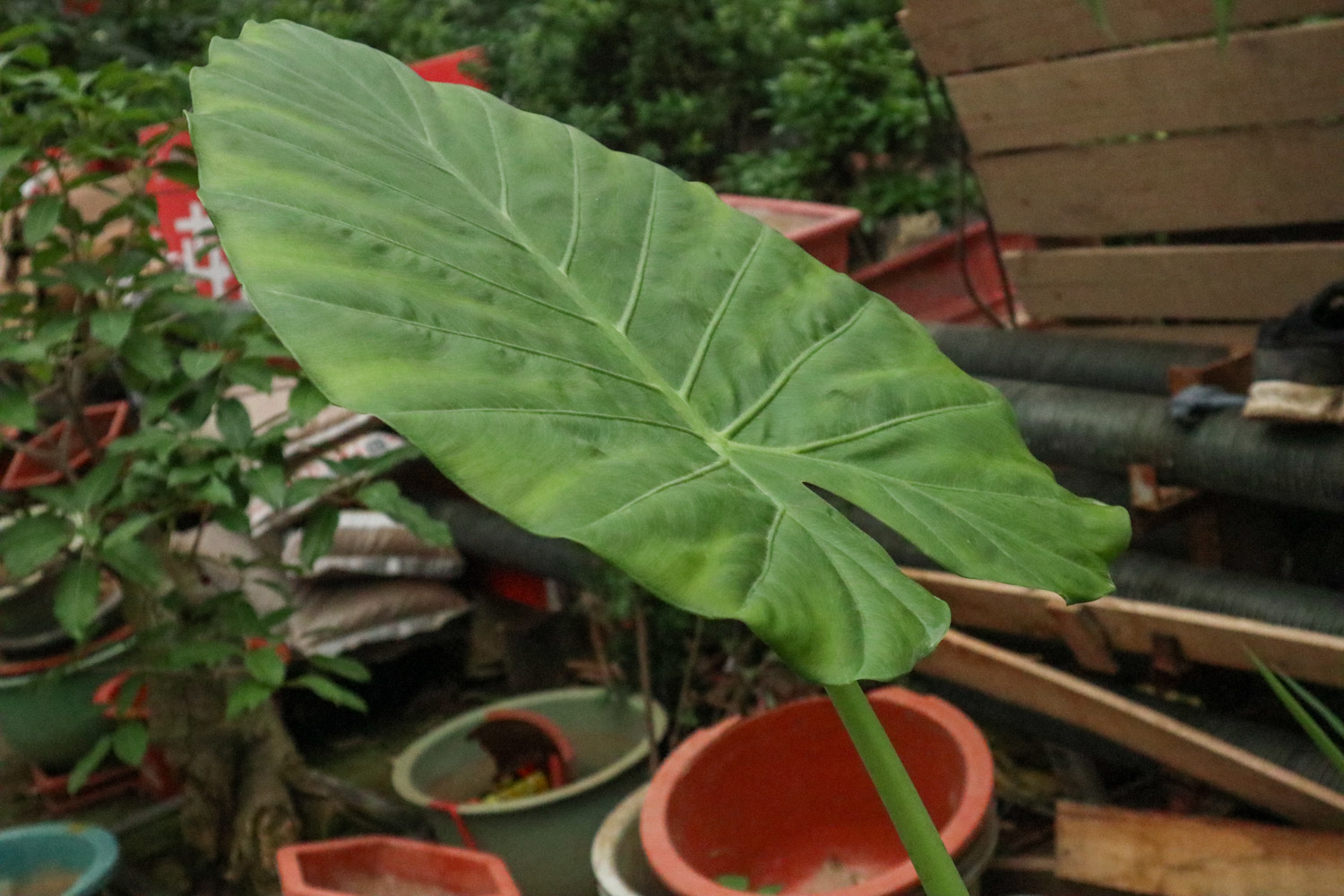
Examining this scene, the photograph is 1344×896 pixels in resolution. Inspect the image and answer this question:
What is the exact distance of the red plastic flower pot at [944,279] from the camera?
3.21 metres

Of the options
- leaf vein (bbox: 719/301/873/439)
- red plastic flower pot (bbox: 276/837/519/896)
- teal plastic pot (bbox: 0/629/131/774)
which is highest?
leaf vein (bbox: 719/301/873/439)

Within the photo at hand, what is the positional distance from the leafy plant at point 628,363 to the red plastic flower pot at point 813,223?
1879 millimetres

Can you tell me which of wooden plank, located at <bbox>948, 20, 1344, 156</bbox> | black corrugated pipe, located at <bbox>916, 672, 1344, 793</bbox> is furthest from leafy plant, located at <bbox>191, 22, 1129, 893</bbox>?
wooden plank, located at <bbox>948, 20, 1344, 156</bbox>

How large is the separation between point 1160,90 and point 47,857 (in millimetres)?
2316

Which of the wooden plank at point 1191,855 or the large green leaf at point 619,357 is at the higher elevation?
the large green leaf at point 619,357

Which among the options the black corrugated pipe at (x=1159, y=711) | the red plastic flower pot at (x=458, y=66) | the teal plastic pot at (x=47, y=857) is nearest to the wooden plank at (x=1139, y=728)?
the black corrugated pipe at (x=1159, y=711)

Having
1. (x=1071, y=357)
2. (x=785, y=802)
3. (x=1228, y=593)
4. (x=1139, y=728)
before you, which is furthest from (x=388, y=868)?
(x=1071, y=357)

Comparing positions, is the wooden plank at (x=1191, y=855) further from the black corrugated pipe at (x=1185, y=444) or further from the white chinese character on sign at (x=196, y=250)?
the white chinese character on sign at (x=196, y=250)

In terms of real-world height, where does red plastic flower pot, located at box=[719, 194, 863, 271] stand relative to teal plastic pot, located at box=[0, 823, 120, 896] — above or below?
above

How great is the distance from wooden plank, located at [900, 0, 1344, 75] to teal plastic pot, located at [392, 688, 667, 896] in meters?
1.35

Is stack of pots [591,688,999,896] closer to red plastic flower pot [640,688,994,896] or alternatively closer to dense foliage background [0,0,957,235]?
red plastic flower pot [640,688,994,896]

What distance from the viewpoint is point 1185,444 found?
181cm

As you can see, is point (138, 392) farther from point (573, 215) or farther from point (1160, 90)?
point (1160, 90)

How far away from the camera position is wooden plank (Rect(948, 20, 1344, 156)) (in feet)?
6.44
